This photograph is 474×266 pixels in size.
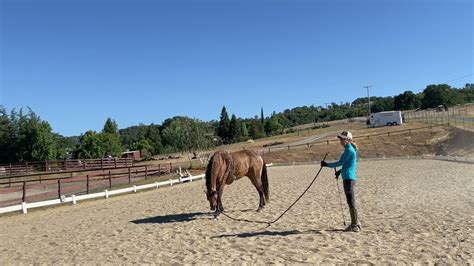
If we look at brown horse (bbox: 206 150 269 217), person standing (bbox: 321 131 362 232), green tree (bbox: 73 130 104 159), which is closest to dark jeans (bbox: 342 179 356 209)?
person standing (bbox: 321 131 362 232)

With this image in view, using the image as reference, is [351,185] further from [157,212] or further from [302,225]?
[157,212]

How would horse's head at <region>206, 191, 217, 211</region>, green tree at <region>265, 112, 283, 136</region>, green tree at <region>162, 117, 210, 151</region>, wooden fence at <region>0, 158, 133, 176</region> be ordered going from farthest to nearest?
green tree at <region>265, 112, 283, 136</region>, green tree at <region>162, 117, 210, 151</region>, wooden fence at <region>0, 158, 133, 176</region>, horse's head at <region>206, 191, 217, 211</region>

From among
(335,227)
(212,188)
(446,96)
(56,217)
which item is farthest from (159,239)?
(446,96)

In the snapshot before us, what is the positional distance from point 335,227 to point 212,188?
3222 mm

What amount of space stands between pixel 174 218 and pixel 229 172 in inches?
76.8

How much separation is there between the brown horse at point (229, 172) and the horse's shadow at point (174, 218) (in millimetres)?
771

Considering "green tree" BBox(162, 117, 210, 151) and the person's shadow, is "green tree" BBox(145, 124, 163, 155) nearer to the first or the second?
"green tree" BBox(162, 117, 210, 151)

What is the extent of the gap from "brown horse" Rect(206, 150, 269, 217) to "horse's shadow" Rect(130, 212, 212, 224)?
771 mm

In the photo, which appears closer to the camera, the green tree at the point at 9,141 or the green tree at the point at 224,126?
the green tree at the point at 9,141

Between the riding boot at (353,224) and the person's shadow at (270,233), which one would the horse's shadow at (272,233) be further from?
the riding boot at (353,224)

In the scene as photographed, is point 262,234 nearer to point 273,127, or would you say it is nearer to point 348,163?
point 348,163

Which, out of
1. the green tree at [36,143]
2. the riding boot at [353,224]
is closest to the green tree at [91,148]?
the green tree at [36,143]

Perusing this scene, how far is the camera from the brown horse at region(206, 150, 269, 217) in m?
10.4

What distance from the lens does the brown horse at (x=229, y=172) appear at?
1045cm
